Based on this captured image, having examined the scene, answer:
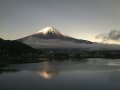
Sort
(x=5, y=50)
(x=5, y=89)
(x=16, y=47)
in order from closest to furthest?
1. (x=5, y=89)
2. (x=5, y=50)
3. (x=16, y=47)

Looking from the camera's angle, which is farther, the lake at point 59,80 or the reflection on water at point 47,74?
the reflection on water at point 47,74

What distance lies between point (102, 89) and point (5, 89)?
640 centimetres

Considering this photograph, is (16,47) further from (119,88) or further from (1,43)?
(119,88)

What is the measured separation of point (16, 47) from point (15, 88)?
210 ft

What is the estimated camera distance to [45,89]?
16.4m

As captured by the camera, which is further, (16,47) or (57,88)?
(16,47)

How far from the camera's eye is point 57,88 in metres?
16.7

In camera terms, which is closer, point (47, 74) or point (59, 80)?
point (59, 80)

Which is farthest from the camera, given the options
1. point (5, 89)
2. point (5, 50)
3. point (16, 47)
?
point (16, 47)

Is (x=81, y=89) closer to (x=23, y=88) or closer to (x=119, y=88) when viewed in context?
(x=119, y=88)

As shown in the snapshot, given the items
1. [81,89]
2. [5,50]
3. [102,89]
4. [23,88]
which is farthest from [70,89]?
[5,50]

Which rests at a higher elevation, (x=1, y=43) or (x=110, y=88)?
(x=1, y=43)

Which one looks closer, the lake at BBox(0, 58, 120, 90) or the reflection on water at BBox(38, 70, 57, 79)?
the lake at BBox(0, 58, 120, 90)

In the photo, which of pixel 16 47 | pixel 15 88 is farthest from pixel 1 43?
pixel 15 88
